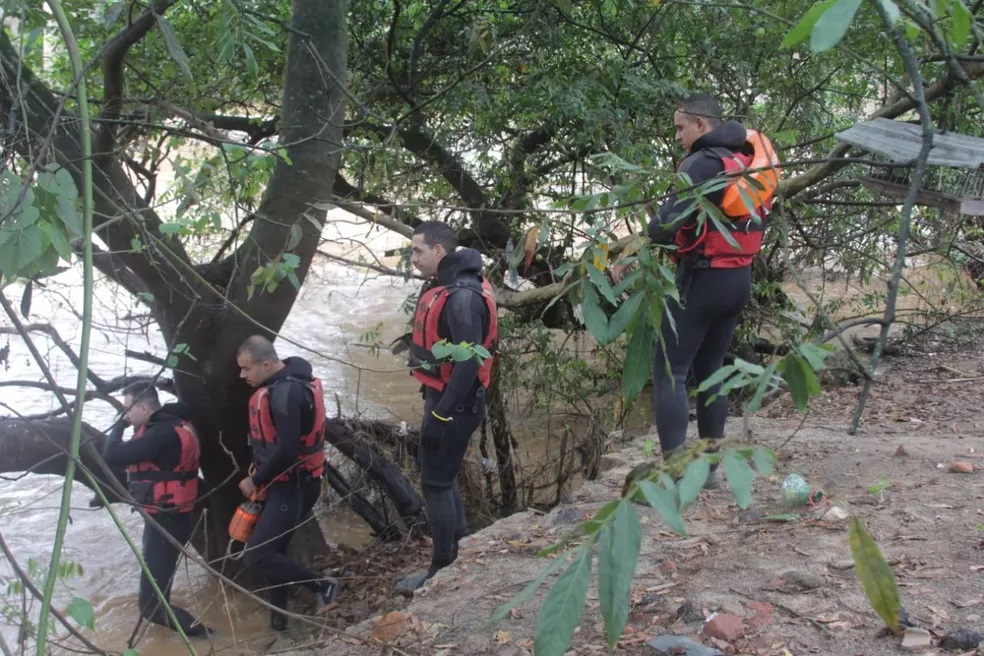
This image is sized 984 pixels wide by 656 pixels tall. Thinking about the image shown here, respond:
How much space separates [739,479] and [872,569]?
0.44 meters

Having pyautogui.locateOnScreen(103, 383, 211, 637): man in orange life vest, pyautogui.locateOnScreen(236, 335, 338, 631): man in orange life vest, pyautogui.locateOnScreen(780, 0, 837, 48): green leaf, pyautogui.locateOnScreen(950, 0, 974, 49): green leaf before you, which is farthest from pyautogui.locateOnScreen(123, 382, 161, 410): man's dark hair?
pyautogui.locateOnScreen(950, 0, 974, 49): green leaf

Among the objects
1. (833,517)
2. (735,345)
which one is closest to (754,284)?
(735,345)

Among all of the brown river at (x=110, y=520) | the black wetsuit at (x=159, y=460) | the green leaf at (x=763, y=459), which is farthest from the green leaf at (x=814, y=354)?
the black wetsuit at (x=159, y=460)

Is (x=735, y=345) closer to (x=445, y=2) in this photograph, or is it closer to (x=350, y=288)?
(x=445, y=2)

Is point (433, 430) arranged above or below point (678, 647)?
above

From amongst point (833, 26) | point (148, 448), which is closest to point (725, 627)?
point (833, 26)

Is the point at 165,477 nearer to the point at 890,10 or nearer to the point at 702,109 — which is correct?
the point at 702,109

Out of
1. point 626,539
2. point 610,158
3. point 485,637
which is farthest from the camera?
point 485,637

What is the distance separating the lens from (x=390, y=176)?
25.3 ft

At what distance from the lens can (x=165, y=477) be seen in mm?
5926

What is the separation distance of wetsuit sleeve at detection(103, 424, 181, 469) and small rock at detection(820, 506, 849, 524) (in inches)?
152

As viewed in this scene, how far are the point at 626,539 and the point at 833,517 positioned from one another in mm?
2767

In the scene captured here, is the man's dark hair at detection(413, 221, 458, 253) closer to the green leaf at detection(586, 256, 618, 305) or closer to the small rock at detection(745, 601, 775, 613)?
the small rock at detection(745, 601, 775, 613)

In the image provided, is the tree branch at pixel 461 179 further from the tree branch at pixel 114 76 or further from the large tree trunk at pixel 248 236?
the tree branch at pixel 114 76
